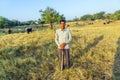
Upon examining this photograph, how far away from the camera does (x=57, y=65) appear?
8.97 metres

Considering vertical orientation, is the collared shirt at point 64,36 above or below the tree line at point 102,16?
above

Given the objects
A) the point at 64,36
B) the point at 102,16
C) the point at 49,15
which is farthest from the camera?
the point at 102,16

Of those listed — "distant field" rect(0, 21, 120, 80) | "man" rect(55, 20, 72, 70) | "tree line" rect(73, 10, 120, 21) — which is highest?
"man" rect(55, 20, 72, 70)

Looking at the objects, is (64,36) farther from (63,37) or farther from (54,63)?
(54,63)

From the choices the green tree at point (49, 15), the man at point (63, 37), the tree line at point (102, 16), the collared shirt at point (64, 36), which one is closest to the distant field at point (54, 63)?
the man at point (63, 37)

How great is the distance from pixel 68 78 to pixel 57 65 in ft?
3.86

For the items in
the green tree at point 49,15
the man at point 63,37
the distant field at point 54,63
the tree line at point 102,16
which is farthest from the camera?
the tree line at point 102,16

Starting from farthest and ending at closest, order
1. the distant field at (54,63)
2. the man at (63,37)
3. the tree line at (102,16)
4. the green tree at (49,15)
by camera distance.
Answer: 1. the tree line at (102,16)
2. the green tree at (49,15)
3. the distant field at (54,63)
4. the man at (63,37)

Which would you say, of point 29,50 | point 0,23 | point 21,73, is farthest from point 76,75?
point 0,23

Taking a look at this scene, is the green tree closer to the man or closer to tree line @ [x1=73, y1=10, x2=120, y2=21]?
the man

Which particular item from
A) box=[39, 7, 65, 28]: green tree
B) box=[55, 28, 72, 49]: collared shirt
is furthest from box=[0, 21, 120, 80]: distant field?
box=[39, 7, 65, 28]: green tree

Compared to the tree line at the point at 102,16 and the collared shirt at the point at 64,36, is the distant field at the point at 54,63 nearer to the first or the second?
the collared shirt at the point at 64,36

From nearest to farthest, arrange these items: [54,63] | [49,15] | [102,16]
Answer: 1. [54,63]
2. [49,15]
3. [102,16]

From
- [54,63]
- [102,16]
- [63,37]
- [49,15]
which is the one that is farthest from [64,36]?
[102,16]
